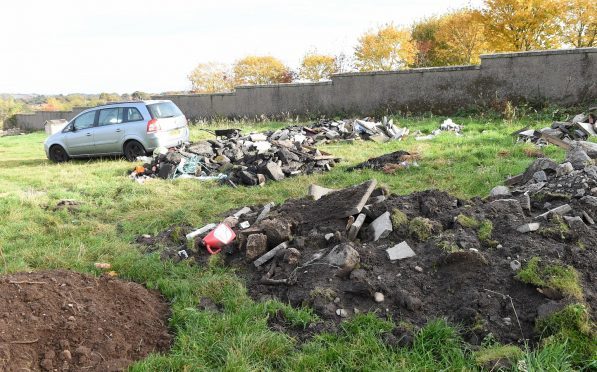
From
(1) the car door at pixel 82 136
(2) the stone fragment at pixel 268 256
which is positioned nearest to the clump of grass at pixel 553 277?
(2) the stone fragment at pixel 268 256

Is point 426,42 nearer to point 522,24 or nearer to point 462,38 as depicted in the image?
point 462,38

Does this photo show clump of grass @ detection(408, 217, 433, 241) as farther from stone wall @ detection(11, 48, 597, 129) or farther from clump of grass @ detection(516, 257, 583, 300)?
stone wall @ detection(11, 48, 597, 129)

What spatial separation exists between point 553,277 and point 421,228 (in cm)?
132

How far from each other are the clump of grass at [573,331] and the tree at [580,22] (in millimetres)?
27894

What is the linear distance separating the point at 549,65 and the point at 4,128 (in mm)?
42963

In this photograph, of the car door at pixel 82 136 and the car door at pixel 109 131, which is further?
the car door at pixel 82 136

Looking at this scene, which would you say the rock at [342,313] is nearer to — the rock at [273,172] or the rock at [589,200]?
the rock at [589,200]

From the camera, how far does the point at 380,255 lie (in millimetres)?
4320

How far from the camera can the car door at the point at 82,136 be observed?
43.9ft

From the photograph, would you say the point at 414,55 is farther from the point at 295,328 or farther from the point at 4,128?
the point at 4,128

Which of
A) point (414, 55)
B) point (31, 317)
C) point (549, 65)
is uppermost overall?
point (414, 55)

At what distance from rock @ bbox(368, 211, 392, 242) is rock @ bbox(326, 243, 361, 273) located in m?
0.44

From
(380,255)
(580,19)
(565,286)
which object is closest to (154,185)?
(380,255)

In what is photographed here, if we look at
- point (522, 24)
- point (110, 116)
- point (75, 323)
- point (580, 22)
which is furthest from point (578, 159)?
point (580, 22)
